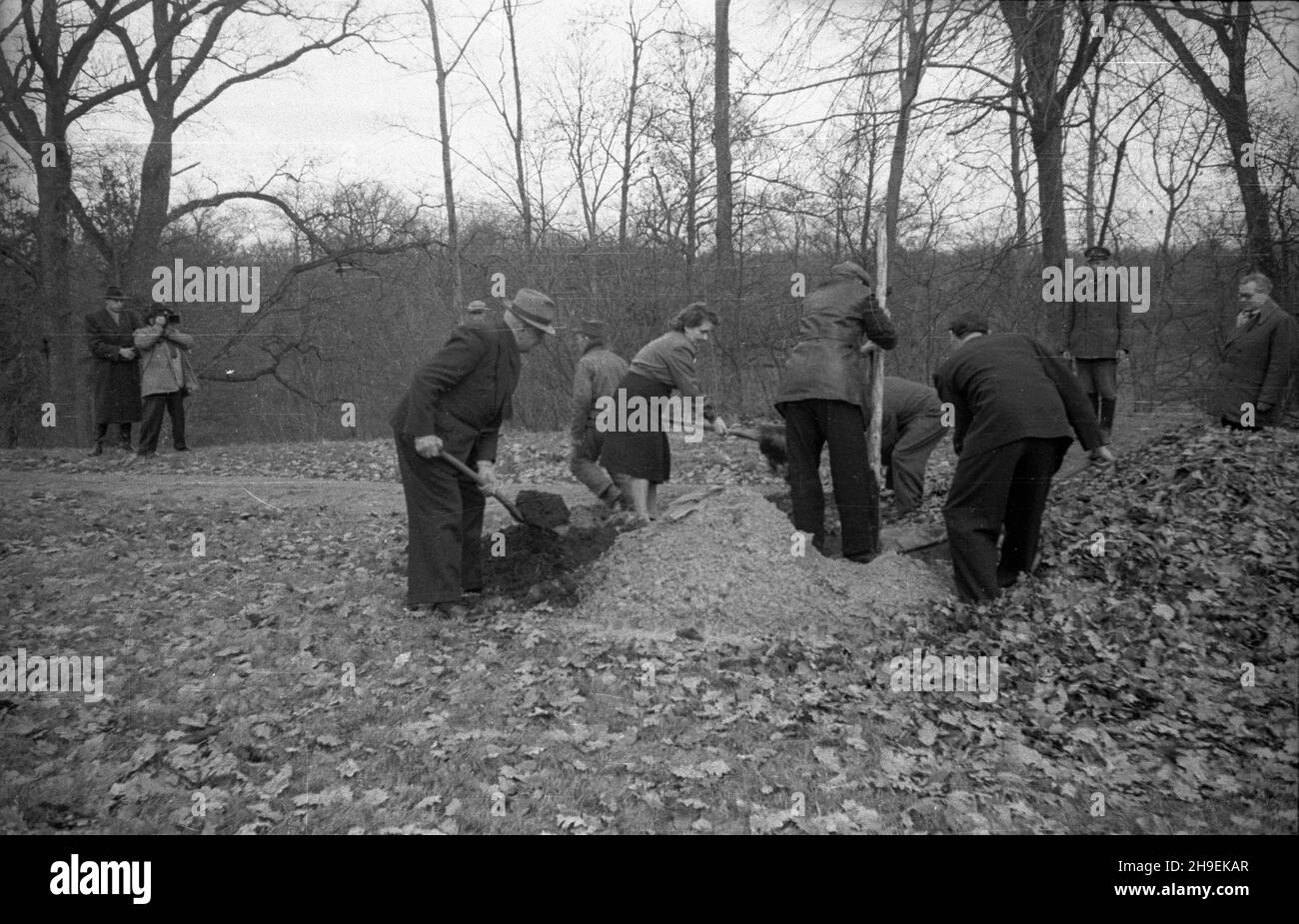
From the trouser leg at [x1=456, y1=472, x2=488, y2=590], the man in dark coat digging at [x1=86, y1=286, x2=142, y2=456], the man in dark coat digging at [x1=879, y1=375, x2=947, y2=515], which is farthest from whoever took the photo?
the man in dark coat digging at [x1=86, y1=286, x2=142, y2=456]

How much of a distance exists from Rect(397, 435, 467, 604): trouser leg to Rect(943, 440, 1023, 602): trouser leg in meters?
2.91

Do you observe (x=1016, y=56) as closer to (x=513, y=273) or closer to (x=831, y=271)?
→ (x=831, y=271)

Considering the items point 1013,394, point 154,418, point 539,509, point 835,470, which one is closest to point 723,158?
point 835,470

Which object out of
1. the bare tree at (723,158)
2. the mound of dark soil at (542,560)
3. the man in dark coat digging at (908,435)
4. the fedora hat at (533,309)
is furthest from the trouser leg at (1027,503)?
the fedora hat at (533,309)

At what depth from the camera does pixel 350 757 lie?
3.80 metres

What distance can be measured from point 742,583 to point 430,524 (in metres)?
1.87

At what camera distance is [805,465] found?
582 cm

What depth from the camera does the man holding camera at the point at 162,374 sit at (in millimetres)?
7277

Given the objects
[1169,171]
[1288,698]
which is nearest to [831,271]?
[1169,171]

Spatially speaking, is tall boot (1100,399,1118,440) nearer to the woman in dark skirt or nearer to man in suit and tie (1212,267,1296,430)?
man in suit and tie (1212,267,1296,430)

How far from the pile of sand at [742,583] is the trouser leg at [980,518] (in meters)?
0.24

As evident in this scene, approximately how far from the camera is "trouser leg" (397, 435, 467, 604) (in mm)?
5340

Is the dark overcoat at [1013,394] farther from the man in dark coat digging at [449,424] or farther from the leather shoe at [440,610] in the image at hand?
the leather shoe at [440,610]

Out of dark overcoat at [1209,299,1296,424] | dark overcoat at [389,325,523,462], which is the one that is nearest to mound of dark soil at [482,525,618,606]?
dark overcoat at [389,325,523,462]
